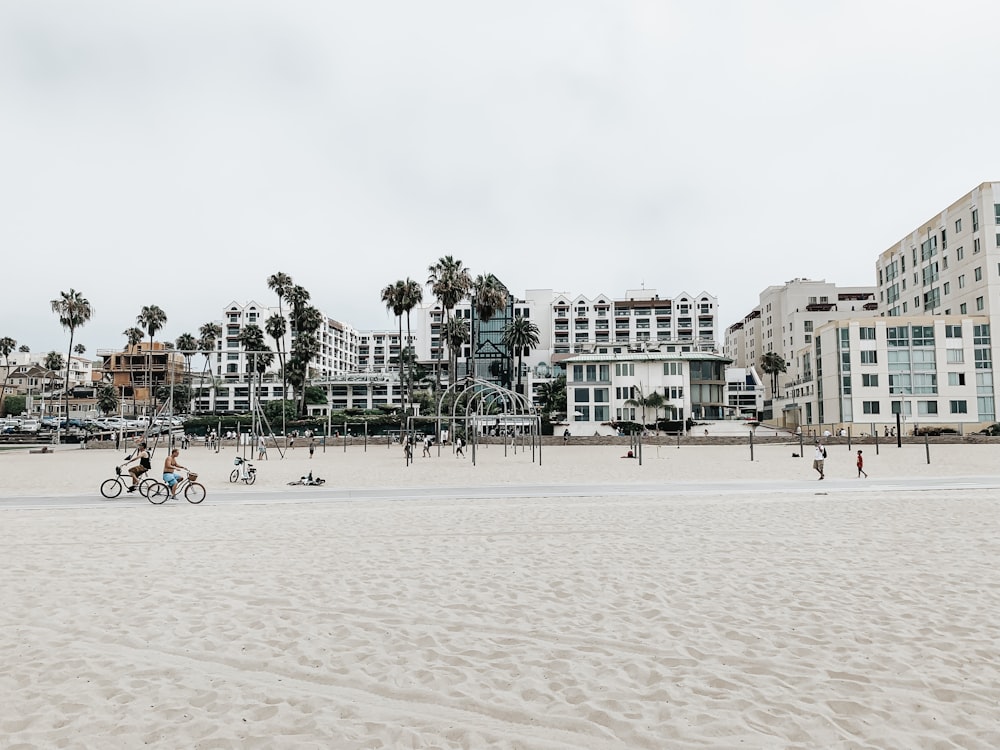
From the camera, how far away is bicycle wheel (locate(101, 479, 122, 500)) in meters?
19.3

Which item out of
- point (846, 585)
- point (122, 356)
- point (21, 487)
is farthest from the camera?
point (122, 356)

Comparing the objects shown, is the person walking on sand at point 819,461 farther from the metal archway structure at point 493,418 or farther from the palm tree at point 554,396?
the palm tree at point 554,396

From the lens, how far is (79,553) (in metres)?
11.1

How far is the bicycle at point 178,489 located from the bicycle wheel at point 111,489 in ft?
4.28

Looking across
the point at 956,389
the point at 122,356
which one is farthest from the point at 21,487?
the point at 122,356

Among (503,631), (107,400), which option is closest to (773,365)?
(503,631)

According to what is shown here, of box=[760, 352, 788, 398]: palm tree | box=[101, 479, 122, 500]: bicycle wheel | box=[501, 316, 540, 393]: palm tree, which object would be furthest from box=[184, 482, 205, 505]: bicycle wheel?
box=[760, 352, 788, 398]: palm tree

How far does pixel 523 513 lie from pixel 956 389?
223 feet

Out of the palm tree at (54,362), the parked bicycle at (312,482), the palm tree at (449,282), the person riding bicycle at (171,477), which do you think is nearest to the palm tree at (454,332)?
the palm tree at (449,282)

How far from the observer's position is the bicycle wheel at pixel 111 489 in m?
19.3

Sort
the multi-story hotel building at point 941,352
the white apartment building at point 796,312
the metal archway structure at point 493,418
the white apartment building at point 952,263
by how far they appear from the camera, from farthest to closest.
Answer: the white apartment building at point 796,312, the multi-story hotel building at point 941,352, the white apartment building at point 952,263, the metal archway structure at point 493,418

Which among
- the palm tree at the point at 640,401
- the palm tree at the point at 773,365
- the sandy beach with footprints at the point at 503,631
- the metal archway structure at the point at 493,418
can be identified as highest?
the palm tree at the point at 773,365

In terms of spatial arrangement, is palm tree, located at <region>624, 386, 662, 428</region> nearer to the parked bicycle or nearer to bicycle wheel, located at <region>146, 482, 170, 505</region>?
the parked bicycle

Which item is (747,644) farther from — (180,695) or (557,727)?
(180,695)
